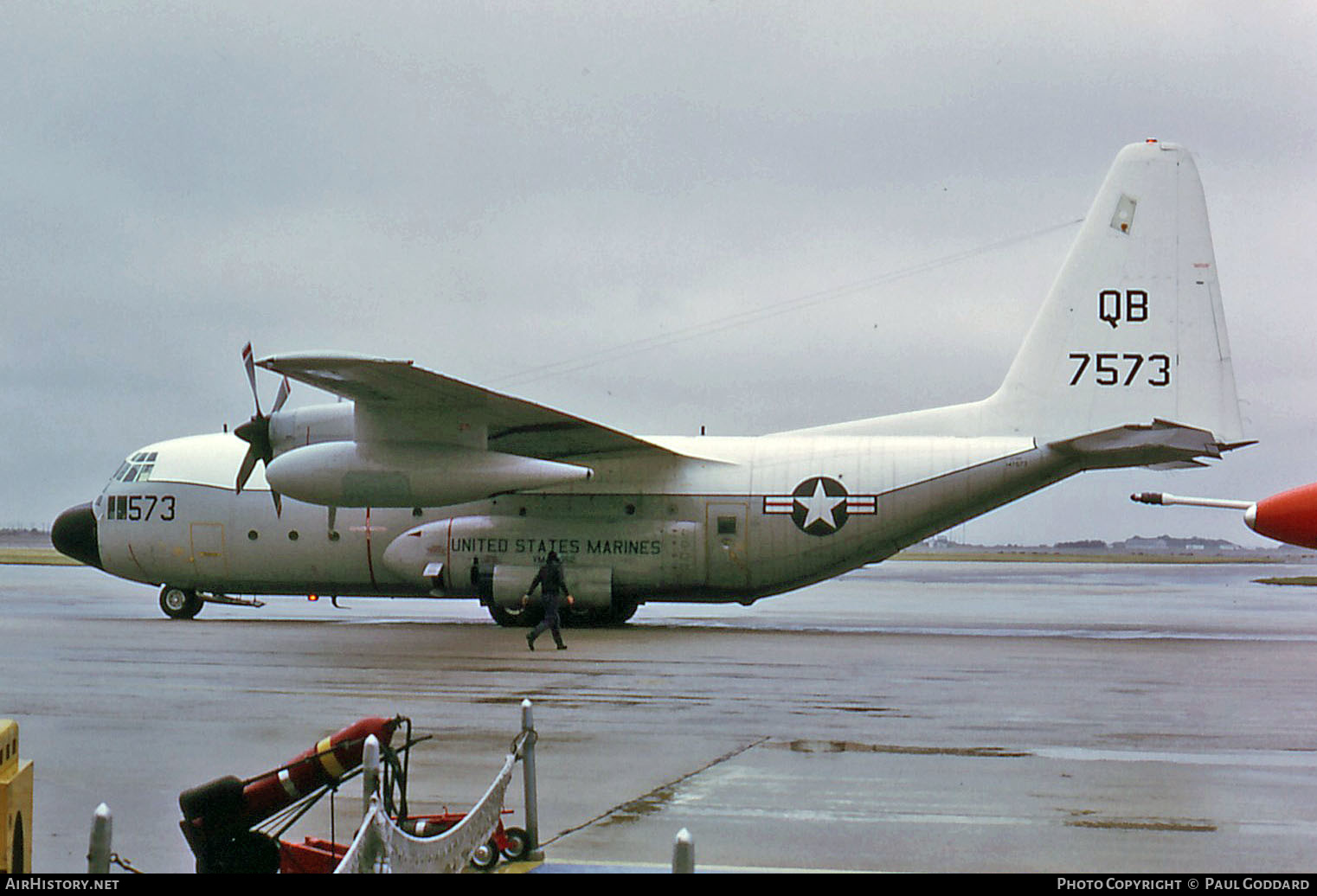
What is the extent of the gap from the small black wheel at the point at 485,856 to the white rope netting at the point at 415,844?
0.07 metres

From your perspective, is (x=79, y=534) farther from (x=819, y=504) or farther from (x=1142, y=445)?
(x=1142, y=445)

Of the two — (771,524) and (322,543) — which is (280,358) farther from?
(771,524)

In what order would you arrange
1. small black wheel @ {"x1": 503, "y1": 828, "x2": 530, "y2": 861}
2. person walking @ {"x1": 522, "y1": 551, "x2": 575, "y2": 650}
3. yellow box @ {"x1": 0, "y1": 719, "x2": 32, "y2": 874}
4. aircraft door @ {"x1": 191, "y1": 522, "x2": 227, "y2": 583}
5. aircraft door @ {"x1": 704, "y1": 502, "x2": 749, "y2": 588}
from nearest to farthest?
yellow box @ {"x1": 0, "y1": 719, "x2": 32, "y2": 874} < small black wheel @ {"x1": 503, "y1": 828, "x2": 530, "y2": 861} < person walking @ {"x1": 522, "y1": 551, "x2": 575, "y2": 650} < aircraft door @ {"x1": 704, "y1": 502, "x2": 749, "y2": 588} < aircraft door @ {"x1": 191, "y1": 522, "x2": 227, "y2": 583}

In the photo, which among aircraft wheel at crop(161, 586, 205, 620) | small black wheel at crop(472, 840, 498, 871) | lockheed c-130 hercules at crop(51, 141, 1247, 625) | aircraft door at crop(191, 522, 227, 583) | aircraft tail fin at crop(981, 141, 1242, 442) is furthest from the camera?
aircraft wheel at crop(161, 586, 205, 620)

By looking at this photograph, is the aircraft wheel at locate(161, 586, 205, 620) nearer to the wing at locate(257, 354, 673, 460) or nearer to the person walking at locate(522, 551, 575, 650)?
the wing at locate(257, 354, 673, 460)

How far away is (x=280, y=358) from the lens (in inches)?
757

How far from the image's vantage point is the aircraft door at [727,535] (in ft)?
77.6

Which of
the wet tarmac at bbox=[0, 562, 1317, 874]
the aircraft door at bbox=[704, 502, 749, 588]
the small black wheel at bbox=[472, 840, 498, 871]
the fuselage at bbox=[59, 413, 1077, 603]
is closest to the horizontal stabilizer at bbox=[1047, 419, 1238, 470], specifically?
the fuselage at bbox=[59, 413, 1077, 603]

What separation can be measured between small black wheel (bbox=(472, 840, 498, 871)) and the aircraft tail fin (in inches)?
713

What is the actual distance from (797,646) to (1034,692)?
20.9 ft

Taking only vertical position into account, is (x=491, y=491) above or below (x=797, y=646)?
above

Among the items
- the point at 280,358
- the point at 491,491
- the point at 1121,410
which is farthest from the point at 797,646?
the point at 280,358

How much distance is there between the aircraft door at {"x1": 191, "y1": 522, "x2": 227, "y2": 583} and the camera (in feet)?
84.3

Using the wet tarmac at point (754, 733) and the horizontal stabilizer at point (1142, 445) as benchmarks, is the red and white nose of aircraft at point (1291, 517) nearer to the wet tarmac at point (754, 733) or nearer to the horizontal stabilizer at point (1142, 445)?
the wet tarmac at point (754, 733)
